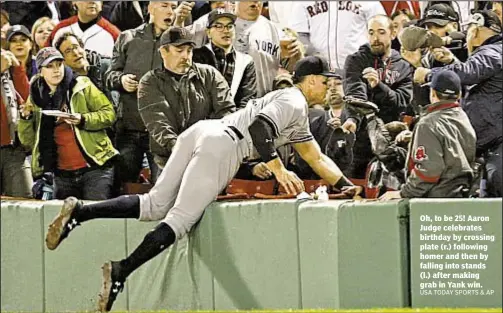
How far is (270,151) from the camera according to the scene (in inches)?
237

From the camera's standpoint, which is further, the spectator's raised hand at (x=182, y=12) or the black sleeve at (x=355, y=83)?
the spectator's raised hand at (x=182, y=12)

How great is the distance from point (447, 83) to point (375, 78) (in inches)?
21.7

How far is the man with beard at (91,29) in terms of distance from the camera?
6.53 meters

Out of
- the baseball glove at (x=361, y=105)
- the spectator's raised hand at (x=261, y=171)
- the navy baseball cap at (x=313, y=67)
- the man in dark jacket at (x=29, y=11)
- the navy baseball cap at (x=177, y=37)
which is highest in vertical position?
the man in dark jacket at (x=29, y=11)

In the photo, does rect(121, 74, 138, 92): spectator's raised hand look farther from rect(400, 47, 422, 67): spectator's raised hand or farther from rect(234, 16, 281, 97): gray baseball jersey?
rect(400, 47, 422, 67): spectator's raised hand

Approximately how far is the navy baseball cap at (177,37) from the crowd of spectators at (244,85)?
0.01 meters

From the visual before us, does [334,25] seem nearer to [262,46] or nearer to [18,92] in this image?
[262,46]

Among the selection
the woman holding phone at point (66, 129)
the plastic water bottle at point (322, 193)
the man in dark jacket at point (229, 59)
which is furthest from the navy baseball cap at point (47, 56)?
the plastic water bottle at point (322, 193)

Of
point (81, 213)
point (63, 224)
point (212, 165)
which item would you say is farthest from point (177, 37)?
point (63, 224)

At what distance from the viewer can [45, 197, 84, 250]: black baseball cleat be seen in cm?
620

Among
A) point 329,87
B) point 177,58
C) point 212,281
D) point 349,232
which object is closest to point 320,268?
point 349,232

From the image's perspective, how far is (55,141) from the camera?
6.60 m

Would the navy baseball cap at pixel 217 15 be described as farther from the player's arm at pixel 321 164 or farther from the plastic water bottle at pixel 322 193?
the plastic water bottle at pixel 322 193

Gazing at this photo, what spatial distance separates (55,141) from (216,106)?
1.07 meters
